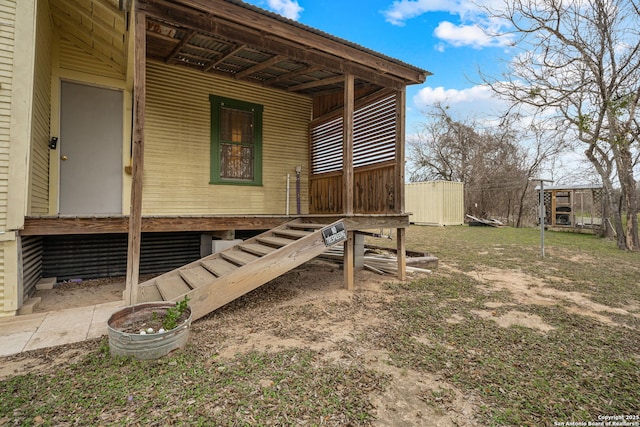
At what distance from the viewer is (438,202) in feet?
54.6

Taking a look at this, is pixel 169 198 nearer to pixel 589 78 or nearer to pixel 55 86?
pixel 55 86

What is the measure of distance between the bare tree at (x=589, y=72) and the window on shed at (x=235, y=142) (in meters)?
7.86

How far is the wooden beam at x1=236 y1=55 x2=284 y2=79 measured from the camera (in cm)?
485

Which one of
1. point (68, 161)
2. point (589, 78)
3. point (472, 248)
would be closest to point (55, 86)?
point (68, 161)

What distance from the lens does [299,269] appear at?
6.11 meters

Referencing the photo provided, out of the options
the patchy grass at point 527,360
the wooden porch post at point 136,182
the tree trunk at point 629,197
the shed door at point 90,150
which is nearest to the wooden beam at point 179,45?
the shed door at point 90,150

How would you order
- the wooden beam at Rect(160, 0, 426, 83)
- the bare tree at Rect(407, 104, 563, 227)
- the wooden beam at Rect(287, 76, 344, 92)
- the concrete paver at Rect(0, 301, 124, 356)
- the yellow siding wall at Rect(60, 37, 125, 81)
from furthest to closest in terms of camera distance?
1. the bare tree at Rect(407, 104, 563, 227)
2. the wooden beam at Rect(287, 76, 344, 92)
3. the yellow siding wall at Rect(60, 37, 125, 81)
4. the wooden beam at Rect(160, 0, 426, 83)
5. the concrete paver at Rect(0, 301, 124, 356)

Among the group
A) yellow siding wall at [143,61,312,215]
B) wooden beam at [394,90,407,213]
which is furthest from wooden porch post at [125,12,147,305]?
wooden beam at [394,90,407,213]

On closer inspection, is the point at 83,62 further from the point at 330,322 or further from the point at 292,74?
the point at 330,322

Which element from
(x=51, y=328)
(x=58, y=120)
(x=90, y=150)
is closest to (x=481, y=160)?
(x=90, y=150)

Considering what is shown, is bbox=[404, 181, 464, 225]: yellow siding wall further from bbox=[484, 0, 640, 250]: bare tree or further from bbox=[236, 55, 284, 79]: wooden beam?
bbox=[236, 55, 284, 79]: wooden beam

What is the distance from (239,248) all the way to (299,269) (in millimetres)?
1576

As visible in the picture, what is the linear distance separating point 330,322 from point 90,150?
16.0 feet

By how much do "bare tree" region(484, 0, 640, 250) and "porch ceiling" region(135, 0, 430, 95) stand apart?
251 inches
